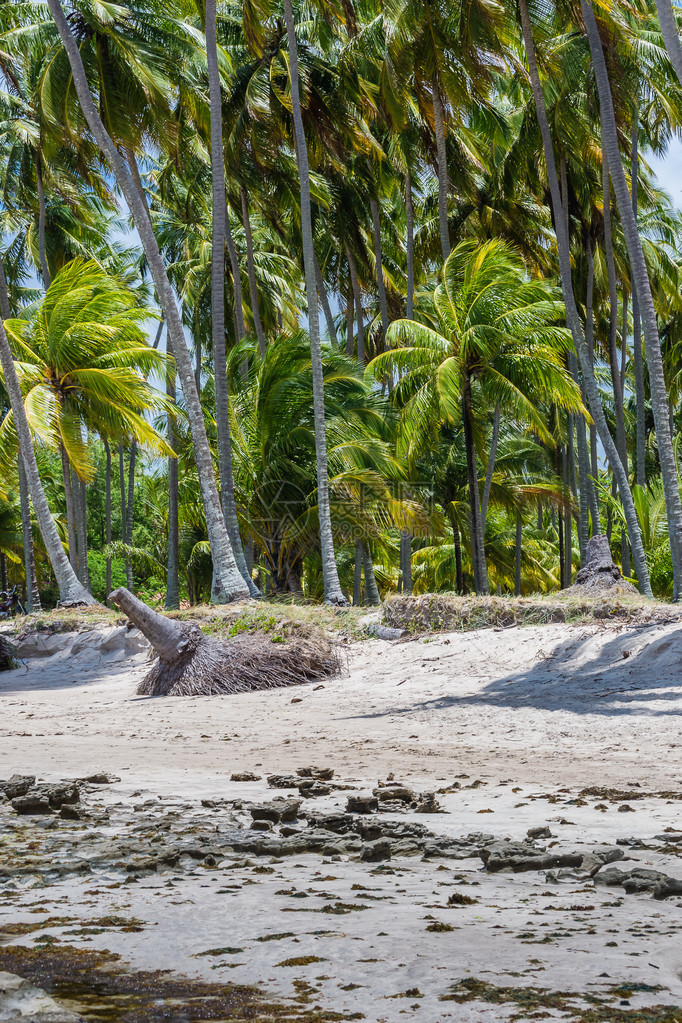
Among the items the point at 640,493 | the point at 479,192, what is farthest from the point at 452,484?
the point at 479,192

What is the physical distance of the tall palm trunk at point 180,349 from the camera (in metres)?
14.9

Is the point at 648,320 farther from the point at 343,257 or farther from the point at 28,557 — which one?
the point at 28,557

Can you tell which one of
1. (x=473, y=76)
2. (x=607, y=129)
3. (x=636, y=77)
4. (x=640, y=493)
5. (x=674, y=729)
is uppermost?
(x=473, y=76)

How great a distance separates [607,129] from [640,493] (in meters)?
8.78

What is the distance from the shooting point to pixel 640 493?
20.6 metres

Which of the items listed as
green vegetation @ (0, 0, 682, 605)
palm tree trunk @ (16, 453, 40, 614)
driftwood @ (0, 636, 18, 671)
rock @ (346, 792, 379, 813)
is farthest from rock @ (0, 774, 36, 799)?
palm tree trunk @ (16, 453, 40, 614)

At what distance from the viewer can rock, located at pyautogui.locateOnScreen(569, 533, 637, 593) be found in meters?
12.6

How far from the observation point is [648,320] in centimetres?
1370

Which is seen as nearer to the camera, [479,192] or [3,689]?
[3,689]

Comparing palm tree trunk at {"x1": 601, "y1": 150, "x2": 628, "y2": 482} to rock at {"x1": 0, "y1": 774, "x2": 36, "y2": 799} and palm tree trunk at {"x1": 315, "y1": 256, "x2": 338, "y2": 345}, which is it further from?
rock at {"x1": 0, "y1": 774, "x2": 36, "y2": 799}

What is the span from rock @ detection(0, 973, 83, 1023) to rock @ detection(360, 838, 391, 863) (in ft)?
6.00

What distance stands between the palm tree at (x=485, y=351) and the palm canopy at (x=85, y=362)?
512cm

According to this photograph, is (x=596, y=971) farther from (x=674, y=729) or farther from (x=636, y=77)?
(x=636, y=77)

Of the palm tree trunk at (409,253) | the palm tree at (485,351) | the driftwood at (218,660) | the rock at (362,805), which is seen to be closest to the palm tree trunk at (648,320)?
the palm tree at (485,351)
